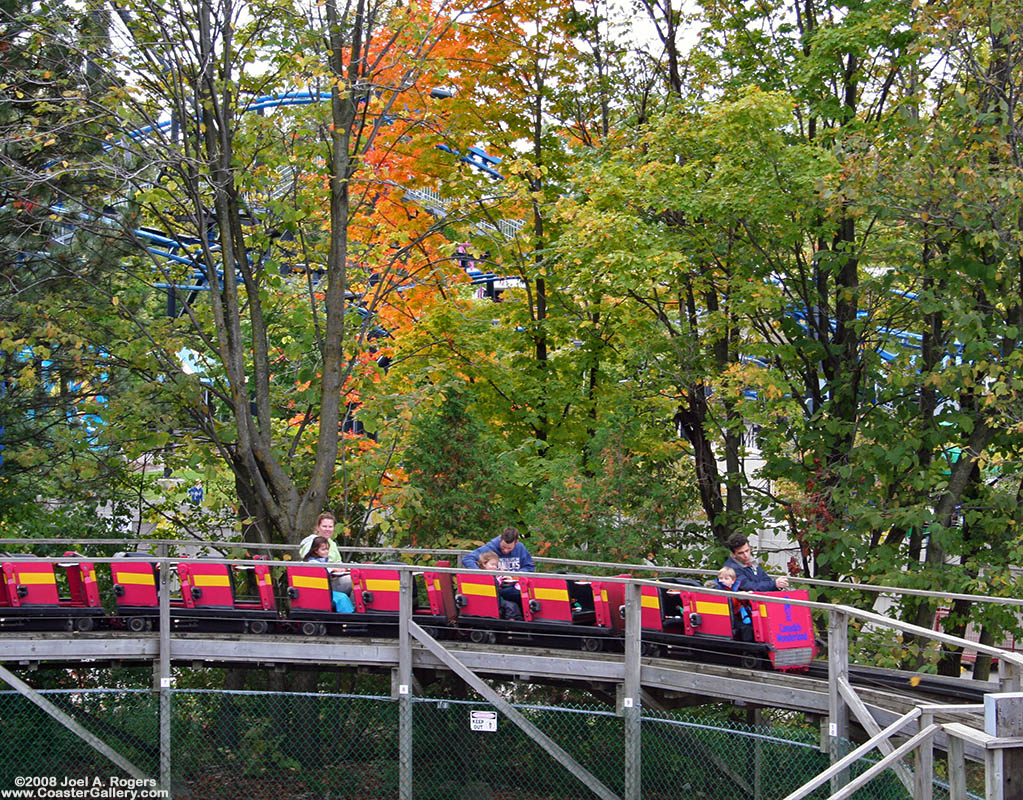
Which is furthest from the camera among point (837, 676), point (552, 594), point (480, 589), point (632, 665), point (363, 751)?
point (363, 751)

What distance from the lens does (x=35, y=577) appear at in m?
12.6

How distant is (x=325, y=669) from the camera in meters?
12.5

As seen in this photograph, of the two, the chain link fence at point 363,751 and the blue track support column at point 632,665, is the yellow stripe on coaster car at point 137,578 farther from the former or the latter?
the blue track support column at point 632,665

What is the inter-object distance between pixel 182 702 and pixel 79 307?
592 centimetres

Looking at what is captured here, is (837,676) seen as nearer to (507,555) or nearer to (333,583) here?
(507,555)

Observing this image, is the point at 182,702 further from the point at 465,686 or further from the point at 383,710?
the point at 465,686

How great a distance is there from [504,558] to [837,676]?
4.50 metres

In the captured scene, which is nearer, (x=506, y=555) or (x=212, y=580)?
(x=212, y=580)

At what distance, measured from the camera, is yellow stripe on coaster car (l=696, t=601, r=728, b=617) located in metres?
11.5

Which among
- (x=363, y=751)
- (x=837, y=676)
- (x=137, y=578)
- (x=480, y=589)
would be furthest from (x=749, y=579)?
(x=137, y=578)

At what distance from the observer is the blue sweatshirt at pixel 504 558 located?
13188 mm

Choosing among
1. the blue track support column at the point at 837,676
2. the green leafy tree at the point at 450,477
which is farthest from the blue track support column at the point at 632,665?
the green leafy tree at the point at 450,477

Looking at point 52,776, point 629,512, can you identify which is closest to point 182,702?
point 52,776
